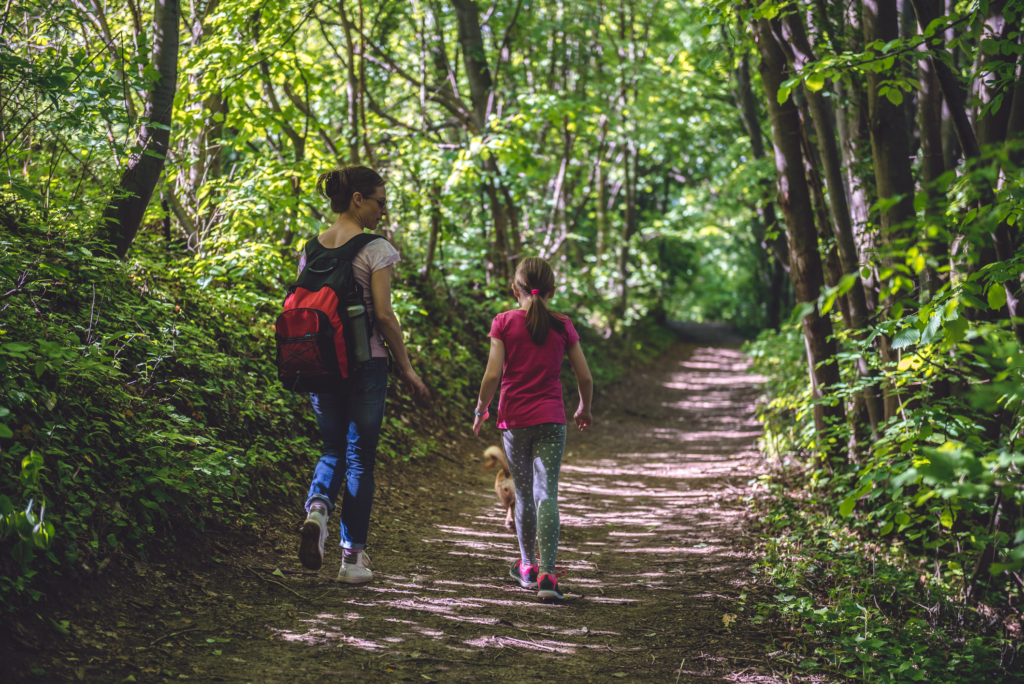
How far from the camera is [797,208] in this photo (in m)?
6.66

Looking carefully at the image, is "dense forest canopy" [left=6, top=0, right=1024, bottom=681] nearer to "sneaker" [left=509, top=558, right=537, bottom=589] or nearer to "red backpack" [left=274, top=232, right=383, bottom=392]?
"red backpack" [left=274, top=232, right=383, bottom=392]

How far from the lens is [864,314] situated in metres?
6.09

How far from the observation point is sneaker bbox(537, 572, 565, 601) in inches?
158

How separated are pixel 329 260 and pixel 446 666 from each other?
2.09m

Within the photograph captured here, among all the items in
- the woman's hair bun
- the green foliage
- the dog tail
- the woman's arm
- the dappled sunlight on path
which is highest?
the woman's hair bun

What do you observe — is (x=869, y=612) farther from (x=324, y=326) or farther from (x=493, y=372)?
(x=324, y=326)

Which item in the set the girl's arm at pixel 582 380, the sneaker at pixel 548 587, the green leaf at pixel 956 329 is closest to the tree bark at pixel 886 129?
the green leaf at pixel 956 329

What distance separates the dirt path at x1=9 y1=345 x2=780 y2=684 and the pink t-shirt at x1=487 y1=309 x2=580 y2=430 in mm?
1091

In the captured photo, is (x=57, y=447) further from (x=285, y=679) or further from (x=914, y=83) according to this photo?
(x=914, y=83)

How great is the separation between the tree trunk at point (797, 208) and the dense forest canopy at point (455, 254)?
0.02 meters

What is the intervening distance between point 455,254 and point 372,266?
702 cm

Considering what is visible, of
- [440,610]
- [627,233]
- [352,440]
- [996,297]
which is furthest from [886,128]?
[627,233]

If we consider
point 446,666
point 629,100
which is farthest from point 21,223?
point 629,100

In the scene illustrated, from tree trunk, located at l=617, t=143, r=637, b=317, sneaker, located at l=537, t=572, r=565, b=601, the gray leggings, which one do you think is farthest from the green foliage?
tree trunk, located at l=617, t=143, r=637, b=317
